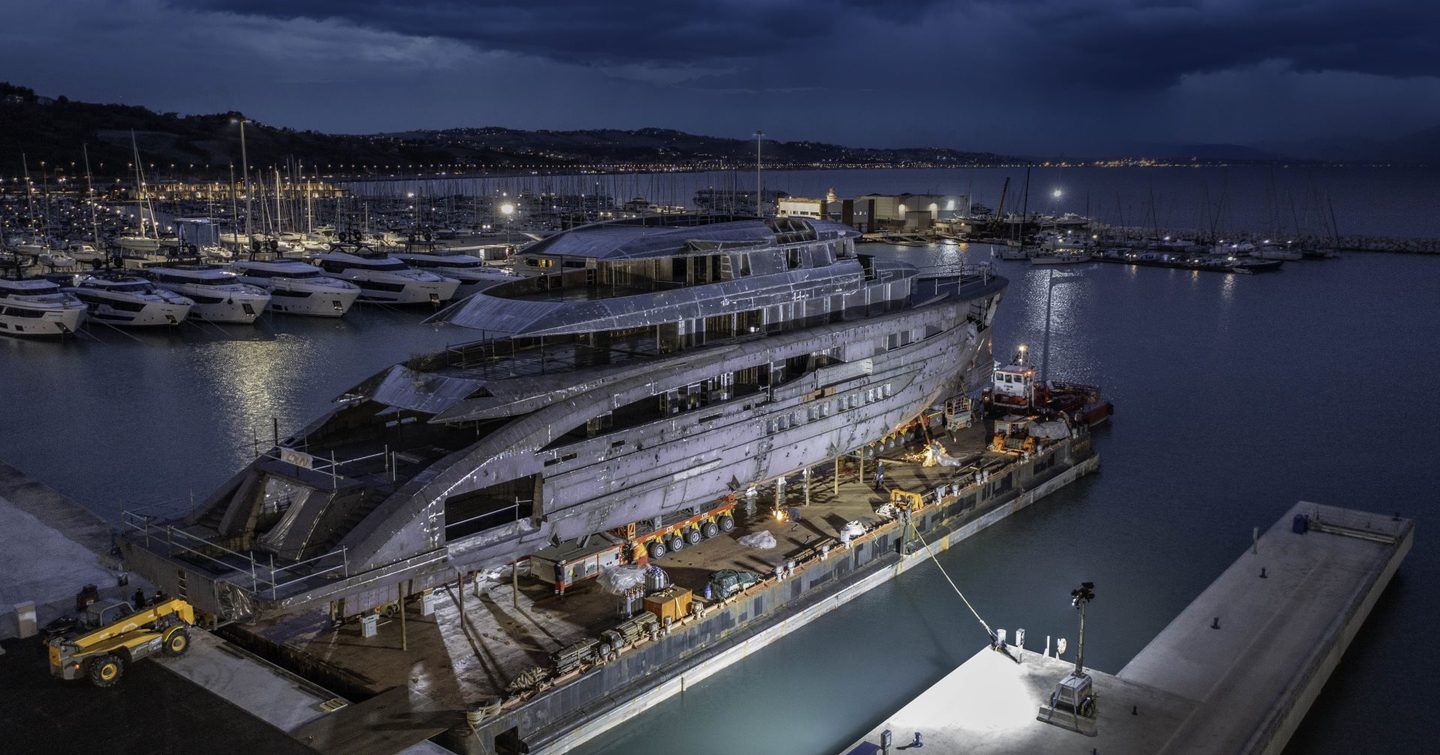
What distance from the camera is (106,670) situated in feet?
65.3

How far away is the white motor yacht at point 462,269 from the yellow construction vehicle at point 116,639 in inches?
2323

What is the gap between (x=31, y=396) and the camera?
50438 mm

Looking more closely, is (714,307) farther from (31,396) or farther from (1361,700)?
(31,396)

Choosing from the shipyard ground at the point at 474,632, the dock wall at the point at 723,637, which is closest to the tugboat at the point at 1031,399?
the dock wall at the point at 723,637

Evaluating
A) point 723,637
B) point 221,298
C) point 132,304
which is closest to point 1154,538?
point 723,637

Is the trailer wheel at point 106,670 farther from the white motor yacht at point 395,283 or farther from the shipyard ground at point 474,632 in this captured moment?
the white motor yacht at point 395,283


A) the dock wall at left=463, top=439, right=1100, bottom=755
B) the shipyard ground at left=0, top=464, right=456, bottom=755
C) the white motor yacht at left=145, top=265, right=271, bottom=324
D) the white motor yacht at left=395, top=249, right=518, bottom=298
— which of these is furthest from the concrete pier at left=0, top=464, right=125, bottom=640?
the white motor yacht at left=395, top=249, right=518, bottom=298

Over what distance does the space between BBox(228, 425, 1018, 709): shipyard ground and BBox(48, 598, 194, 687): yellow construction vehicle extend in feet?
4.80

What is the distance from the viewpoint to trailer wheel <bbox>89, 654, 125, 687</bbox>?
779 inches

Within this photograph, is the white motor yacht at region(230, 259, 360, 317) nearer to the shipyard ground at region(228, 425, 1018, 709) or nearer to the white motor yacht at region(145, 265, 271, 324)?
the white motor yacht at region(145, 265, 271, 324)

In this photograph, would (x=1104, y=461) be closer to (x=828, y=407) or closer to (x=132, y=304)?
(x=828, y=407)

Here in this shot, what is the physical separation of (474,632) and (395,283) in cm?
5976

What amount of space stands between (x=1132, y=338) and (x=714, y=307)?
4638 centimetres

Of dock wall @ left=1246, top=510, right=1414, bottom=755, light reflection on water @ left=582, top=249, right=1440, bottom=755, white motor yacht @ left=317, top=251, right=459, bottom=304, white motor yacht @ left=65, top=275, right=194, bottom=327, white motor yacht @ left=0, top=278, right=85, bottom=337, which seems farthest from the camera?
white motor yacht @ left=317, top=251, right=459, bottom=304
